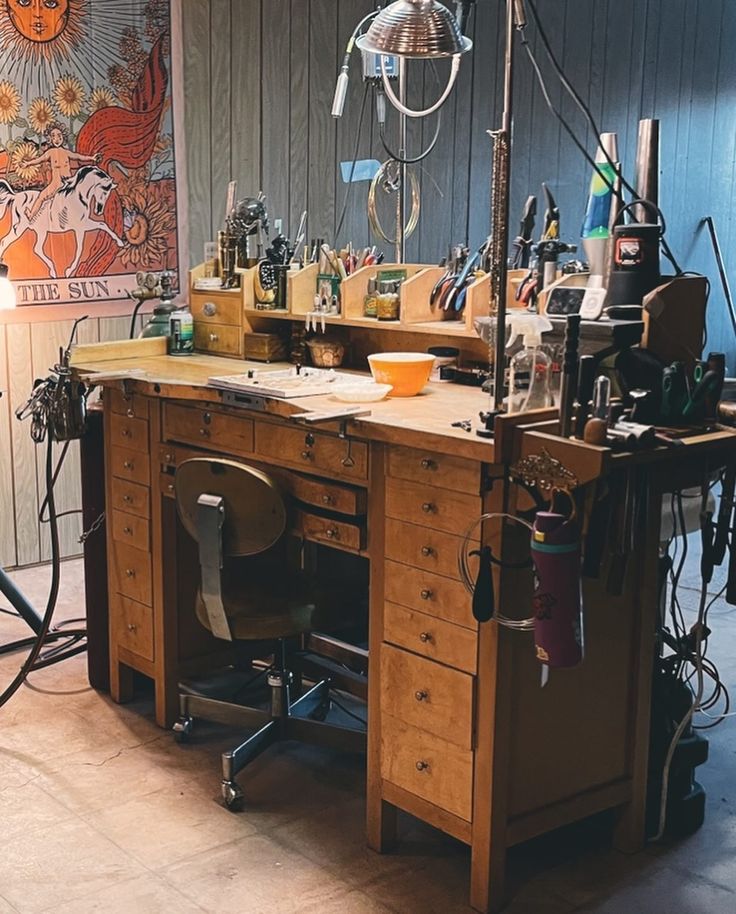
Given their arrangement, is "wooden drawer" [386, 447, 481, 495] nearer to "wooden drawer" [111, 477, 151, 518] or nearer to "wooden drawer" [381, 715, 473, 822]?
"wooden drawer" [381, 715, 473, 822]

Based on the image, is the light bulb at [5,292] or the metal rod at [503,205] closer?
the metal rod at [503,205]

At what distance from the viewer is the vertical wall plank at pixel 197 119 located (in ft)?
15.4

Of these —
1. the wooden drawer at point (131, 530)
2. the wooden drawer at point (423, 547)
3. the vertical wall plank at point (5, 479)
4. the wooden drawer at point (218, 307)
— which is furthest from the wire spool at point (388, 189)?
the vertical wall plank at point (5, 479)

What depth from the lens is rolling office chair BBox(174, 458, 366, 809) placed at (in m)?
2.57

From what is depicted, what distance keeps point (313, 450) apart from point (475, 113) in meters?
3.36

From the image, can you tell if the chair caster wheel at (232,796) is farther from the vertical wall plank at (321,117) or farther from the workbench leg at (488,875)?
the vertical wall plank at (321,117)

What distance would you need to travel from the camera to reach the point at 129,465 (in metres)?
3.13

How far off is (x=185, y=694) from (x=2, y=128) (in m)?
2.33

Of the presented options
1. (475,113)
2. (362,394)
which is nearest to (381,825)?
(362,394)

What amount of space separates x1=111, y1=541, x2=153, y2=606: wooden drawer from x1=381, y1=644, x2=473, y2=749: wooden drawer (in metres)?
0.92

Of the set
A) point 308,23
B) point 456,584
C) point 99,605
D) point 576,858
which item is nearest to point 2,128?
point 308,23

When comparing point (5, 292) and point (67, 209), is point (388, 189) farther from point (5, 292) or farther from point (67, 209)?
point (67, 209)

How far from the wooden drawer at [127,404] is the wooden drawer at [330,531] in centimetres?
64

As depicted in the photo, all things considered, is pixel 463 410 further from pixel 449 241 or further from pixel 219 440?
pixel 449 241
